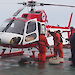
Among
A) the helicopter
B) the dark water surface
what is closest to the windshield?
the helicopter

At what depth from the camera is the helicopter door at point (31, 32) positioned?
10983mm

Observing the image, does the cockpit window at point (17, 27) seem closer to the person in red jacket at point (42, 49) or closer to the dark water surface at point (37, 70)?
the person in red jacket at point (42, 49)

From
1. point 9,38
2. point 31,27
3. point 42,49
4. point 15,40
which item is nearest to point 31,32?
point 31,27

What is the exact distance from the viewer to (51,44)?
13422mm

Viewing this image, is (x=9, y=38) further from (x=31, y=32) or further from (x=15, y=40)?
(x=31, y=32)

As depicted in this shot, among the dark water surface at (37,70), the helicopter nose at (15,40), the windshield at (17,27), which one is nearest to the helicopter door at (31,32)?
the windshield at (17,27)

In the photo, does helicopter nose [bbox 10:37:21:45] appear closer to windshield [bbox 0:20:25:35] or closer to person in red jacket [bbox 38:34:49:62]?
windshield [bbox 0:20:25:35]

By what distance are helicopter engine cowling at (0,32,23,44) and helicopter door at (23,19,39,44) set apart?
0.46 m

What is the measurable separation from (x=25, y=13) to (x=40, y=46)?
2.72m

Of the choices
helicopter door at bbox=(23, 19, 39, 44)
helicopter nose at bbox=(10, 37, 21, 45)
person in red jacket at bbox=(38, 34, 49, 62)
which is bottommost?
person in red jacket at bbox=(38, 34, 49, 62)

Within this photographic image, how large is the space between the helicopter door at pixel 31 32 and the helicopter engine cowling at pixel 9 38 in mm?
464

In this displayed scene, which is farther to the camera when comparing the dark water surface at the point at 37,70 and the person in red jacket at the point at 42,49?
the person in red jacket at the point at 42,49

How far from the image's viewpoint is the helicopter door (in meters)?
11.0

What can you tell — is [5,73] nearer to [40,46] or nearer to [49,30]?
[40,46]
